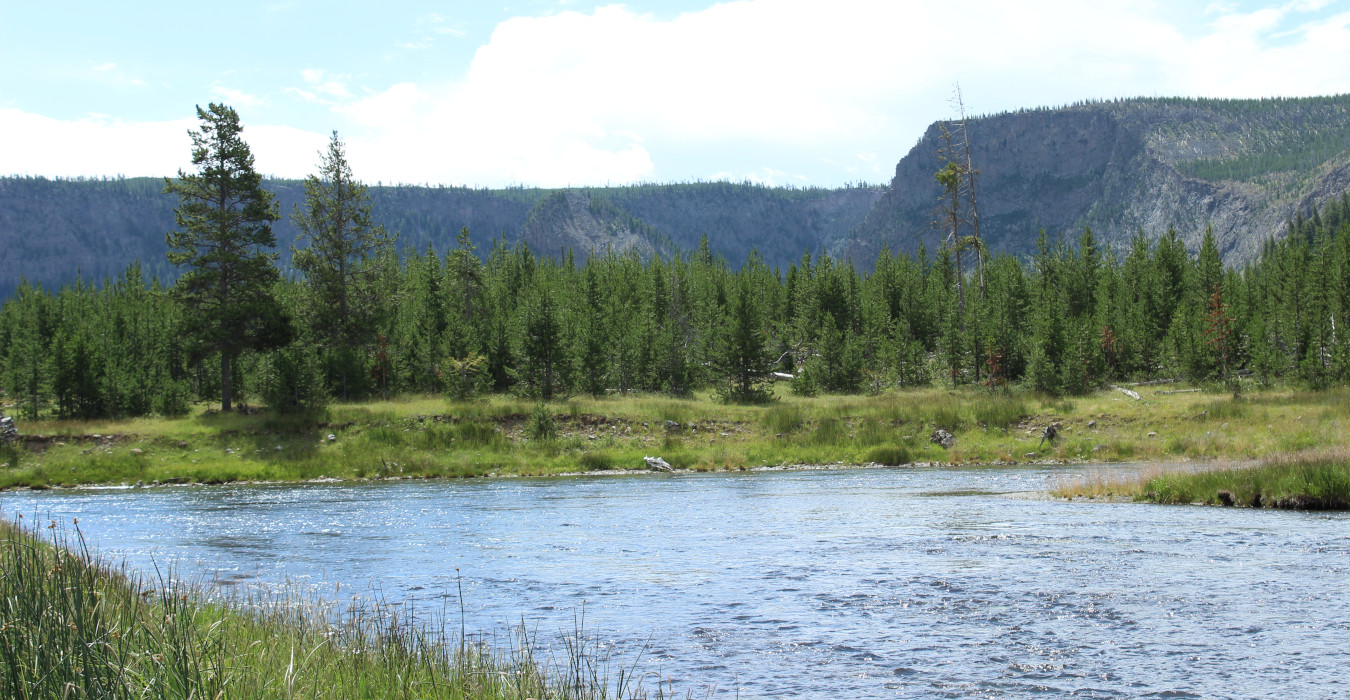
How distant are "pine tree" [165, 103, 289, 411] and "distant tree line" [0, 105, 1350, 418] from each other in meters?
0.12

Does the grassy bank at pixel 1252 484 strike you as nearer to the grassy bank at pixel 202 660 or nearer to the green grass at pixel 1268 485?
the green grass at pixel 1268 485

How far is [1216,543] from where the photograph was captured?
16.9 meters

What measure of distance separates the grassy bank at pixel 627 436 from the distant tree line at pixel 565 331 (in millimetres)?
5463

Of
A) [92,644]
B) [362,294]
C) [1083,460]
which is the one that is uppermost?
[362,294]

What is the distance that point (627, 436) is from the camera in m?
47.0

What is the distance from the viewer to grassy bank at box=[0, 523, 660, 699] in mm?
6207

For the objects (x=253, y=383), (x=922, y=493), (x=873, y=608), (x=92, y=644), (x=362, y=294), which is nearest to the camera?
(x=92, y=644)

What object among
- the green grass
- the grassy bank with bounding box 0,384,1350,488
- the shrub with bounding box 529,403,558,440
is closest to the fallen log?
the grassy bank with bounding box 0,384,1350,488

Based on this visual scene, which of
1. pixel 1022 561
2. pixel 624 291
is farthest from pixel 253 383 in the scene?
pixel 1022 561

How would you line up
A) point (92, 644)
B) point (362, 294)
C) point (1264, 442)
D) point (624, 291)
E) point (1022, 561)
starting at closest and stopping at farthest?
point (92, 644) → point (1022, 561) → point (1264, 442) → point (362, 294) → point (624, 291)

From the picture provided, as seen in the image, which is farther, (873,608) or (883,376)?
(883,376)

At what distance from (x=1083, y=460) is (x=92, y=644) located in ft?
131

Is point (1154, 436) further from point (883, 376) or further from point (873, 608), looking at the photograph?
point (873, 608)

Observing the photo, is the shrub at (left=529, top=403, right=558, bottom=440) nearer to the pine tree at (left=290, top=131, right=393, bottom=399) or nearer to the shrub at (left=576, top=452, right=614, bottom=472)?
the shrub at (left=576, top=452, right=614, bottom=472)
